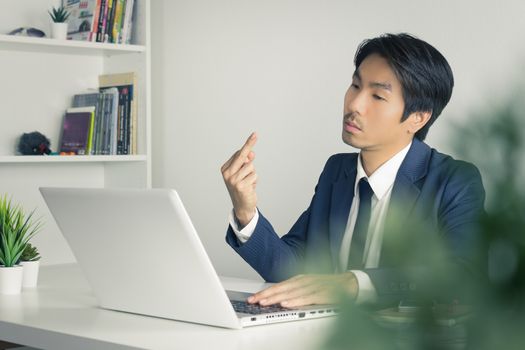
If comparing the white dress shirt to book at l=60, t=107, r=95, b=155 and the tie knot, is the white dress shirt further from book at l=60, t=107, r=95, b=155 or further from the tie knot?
book at l=60, t=107, r=95, b=155

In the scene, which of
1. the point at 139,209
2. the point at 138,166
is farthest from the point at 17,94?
the point at 139,209

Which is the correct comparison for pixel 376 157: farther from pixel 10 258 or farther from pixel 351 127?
pixel 10 258

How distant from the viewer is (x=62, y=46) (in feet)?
12.1

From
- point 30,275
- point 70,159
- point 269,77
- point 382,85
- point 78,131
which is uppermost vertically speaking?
point 269,77

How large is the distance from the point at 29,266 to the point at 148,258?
0.64 m

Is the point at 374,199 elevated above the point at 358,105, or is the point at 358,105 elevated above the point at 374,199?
the point at 358,105

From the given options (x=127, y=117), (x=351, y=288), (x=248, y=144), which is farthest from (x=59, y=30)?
(x=351, y=288)

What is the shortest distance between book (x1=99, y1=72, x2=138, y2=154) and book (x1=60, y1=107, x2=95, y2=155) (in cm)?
12

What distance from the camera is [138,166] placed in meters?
3.82

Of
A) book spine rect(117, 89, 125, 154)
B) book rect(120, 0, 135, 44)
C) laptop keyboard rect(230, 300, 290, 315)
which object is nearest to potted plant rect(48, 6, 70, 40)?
book rect(120, 0, 135, 44)

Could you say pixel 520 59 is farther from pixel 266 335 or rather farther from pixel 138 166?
pixel 138 166

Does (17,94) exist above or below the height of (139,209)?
above

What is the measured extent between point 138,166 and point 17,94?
61 cm

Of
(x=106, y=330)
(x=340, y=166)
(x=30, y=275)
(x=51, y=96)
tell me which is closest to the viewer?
(x=106, y=330)
